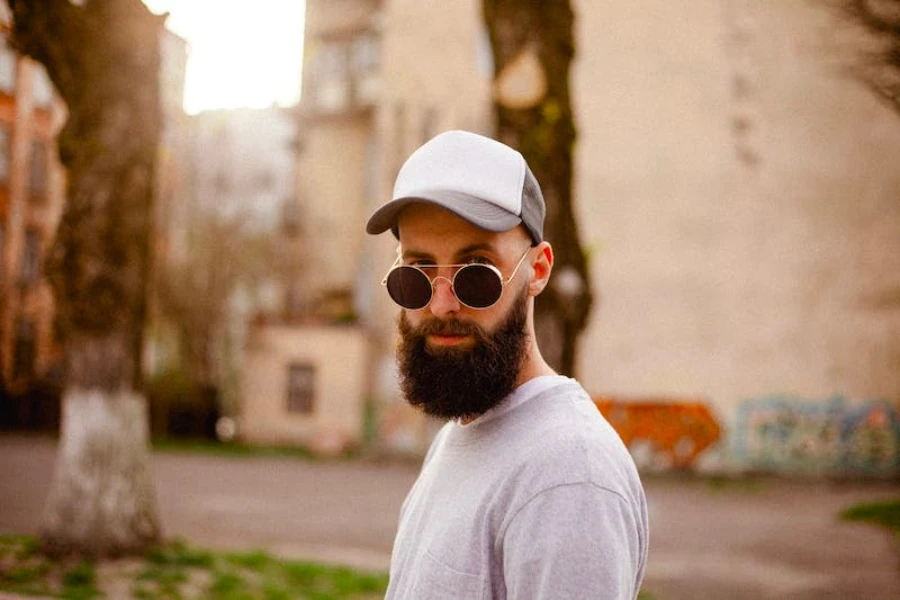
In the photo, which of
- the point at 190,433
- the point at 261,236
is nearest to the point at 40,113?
the point at 261,236

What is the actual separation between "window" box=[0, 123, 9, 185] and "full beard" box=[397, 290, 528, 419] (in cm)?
2910

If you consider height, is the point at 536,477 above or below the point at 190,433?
above

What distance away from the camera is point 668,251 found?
25.0m

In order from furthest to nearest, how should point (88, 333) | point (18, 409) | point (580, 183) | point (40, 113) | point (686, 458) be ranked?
point (18, 409) → point (40, 113) → point (580, 183) → point (686, 458) → point (88, 333)

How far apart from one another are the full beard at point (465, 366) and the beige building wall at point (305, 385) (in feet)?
84.7

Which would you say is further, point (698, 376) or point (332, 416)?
point (332, 416)

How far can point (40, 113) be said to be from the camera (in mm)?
27828

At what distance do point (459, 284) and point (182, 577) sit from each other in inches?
260

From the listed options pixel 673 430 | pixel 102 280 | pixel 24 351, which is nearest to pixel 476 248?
pixel 102 280

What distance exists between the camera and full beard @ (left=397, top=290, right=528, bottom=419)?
1.84 metres

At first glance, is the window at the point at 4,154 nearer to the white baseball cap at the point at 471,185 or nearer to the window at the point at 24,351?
the window at the point at 24,351

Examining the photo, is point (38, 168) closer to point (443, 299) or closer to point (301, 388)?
point (301, 388)

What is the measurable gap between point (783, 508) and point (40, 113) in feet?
80.6

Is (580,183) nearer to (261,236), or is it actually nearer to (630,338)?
(630,338)
